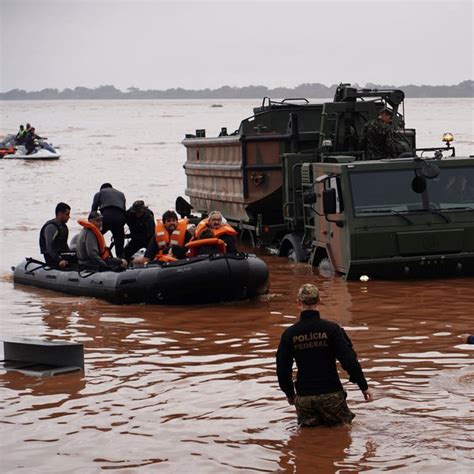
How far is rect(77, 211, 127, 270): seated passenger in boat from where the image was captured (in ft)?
50.5

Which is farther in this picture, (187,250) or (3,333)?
(187,250)

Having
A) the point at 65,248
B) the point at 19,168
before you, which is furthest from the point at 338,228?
the point at 19,168

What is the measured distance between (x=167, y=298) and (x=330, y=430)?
607 cm

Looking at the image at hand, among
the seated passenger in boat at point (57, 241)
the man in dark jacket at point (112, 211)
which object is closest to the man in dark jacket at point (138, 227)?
the man in dark jacket at point (112, 211)

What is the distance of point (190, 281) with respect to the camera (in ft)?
46.0

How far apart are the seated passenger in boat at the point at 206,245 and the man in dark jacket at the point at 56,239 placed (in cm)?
209

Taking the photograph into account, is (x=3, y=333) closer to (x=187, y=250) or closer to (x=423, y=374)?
(x=187, y=250)

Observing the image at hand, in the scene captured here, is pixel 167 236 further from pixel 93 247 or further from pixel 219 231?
pixel 93 247

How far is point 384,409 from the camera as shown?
9.08 meters

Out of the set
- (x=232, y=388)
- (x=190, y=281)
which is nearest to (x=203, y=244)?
(x=190, y=281)

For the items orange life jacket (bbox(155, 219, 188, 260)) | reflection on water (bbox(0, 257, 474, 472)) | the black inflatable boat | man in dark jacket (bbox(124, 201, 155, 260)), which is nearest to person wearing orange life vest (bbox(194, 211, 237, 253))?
the black inflatable boat

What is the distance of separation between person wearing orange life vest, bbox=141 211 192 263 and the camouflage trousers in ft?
22.4

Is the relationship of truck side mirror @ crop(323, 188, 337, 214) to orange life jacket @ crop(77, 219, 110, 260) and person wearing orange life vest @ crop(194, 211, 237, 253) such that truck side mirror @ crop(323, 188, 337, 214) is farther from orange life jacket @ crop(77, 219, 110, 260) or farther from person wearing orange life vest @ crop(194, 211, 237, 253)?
orange life jacket @ crop(77, 219, 110, 260)

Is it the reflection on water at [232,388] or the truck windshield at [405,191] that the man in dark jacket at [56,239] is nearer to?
the reflection on water at [232,388]
